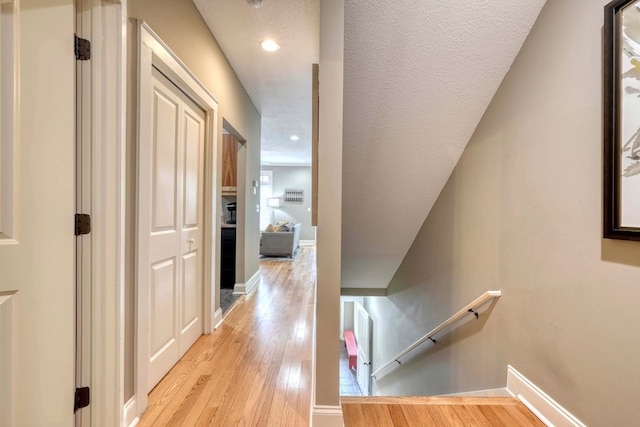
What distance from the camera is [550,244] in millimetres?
1451

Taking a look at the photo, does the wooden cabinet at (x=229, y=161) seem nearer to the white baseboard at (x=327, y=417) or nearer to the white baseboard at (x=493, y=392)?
the white baseboard at (x=327, y=417)

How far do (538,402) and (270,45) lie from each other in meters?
3.09

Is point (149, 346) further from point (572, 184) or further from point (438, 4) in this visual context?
point (438, 4)

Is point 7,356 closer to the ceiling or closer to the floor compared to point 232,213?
closer to the floor

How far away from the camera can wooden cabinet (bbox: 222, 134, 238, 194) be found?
14.1 ft

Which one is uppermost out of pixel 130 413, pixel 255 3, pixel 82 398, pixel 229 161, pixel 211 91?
pixel 255 3

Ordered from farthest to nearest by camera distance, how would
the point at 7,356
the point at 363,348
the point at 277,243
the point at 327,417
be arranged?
the point at 277,243, the point at 363,348, the point at 327,417, the point at 7,356

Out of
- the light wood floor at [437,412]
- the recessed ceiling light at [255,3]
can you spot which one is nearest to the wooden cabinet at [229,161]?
the recessed ceiling light at [255,3]

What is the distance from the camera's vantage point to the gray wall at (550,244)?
1.18 meters

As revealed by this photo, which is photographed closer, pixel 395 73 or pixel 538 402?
pixel 538 402

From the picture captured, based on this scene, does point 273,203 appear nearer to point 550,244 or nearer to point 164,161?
point 164,161

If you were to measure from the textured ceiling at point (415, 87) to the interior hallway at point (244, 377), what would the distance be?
1.32 metres

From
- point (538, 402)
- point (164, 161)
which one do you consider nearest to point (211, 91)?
point (164, 161)

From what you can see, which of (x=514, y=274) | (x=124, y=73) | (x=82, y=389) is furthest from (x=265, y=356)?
(x=124, y=73)
